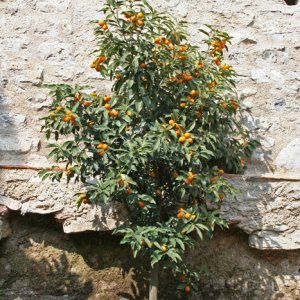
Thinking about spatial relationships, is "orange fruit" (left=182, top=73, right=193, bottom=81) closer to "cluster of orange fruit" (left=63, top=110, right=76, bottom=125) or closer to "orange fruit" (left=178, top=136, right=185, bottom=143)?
"orange fruit" (left=178, top=136, right=185, bottom=143)

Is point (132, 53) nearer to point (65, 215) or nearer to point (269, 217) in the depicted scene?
point (65, 215)

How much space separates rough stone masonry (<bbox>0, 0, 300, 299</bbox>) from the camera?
3285 mm

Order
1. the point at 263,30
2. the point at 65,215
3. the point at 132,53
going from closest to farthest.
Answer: the point at 132,53, the point at 65,215, the point at 263,30

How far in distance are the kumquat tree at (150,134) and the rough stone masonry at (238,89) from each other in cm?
36

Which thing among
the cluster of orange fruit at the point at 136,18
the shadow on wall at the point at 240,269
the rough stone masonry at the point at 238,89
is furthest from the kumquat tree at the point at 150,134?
the rough stone masonry at the point at 238,89

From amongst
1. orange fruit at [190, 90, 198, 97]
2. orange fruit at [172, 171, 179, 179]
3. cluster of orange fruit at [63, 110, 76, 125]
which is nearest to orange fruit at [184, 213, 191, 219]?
orange fruit at [172, 171, 179, 179]

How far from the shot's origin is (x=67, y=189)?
10.8ft

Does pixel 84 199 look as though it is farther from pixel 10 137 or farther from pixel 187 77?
pixel 187 77

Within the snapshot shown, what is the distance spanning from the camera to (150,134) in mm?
2887

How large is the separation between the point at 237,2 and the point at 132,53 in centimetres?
120

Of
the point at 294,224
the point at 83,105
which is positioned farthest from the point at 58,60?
the point at 294,224

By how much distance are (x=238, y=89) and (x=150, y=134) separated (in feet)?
3.26

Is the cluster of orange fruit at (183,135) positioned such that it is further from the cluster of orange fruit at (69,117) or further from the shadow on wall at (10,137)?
the shadow on wall at (10,137)

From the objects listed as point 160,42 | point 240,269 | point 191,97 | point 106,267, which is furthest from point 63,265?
point 160,42
